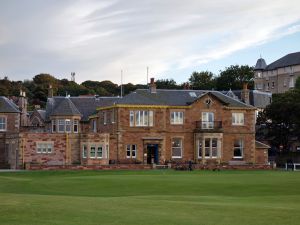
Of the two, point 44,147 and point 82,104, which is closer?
point 44,147

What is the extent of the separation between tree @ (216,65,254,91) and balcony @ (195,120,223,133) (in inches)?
2448

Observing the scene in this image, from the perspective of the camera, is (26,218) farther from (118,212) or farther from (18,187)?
(18,187)

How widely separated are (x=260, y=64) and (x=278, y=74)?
723 cm

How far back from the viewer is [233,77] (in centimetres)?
14075

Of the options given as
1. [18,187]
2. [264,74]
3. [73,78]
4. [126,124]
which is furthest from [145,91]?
[73,78]

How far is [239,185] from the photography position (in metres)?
41.3

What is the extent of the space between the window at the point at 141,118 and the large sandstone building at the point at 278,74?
7202cm

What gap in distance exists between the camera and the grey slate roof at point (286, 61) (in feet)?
467

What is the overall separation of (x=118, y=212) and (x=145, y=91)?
5555 centimetres

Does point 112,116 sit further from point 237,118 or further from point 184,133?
Answer: point 237,118

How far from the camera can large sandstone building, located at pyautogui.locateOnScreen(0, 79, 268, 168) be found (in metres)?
70.1

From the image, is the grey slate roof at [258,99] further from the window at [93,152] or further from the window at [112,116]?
the window at [93,152]

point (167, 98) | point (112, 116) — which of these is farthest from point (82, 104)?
point (167, 98)

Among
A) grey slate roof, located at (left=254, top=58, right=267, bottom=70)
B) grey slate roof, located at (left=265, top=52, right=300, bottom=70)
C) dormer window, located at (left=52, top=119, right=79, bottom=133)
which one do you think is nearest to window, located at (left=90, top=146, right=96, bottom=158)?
dormer window, located at (left=52, top=119, right=79, bottom=133)
